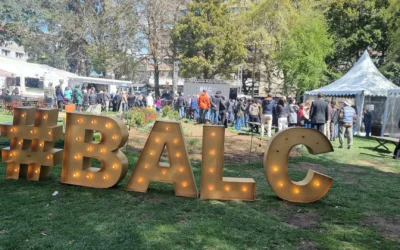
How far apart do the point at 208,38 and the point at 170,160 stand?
1230 inches

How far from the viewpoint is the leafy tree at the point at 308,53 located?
28.4m

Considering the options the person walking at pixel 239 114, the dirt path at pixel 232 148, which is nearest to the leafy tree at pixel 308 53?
the person walking at pixel 239 114

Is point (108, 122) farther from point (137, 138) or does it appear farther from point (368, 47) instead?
point (368, 47)

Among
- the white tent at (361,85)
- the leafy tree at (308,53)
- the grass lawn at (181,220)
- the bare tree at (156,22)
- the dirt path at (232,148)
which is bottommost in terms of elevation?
the grass lawn at (181,220)

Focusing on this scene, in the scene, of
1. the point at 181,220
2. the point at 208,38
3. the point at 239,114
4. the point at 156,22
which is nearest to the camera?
the point at 181,220

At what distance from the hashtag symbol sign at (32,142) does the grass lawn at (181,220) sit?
0.26 meters

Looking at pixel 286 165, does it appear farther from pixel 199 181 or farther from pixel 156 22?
pixel 156 22

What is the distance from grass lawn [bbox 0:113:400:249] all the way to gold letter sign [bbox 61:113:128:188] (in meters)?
0.18

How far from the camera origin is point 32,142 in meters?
5.93

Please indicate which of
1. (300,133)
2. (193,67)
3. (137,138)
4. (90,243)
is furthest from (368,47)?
(90,243)

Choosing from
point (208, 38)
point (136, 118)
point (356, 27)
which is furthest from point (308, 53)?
point (136, 118)

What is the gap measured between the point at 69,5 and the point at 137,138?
36746 millimetres

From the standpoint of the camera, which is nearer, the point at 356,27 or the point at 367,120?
the point at 367,120

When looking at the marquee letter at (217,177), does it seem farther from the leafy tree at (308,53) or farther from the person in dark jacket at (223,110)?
the leafy tree at (308,53)
